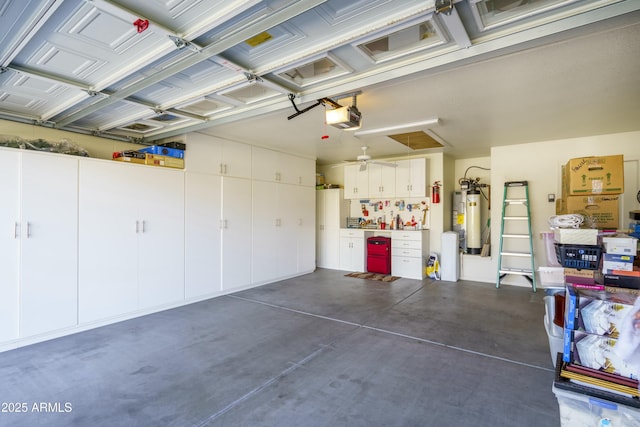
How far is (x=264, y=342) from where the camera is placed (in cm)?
315

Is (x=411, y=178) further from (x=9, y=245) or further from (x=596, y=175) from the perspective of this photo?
(x=9, y=245)

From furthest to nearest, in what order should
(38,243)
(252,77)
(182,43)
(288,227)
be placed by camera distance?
(288,227)
(38,243)
(252,77)
(182,43)

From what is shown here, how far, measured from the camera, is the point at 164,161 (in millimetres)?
4215

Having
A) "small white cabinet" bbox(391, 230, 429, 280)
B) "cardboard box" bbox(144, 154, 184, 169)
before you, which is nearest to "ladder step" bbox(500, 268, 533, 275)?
"small white cabinet" bbox(391, 230, 429, 280)

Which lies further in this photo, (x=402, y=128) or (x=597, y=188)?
(x=402, y=128)

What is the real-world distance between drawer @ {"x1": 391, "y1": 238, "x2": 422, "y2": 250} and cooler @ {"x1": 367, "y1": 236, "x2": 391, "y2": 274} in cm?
14

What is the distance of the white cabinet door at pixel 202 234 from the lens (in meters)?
4.52

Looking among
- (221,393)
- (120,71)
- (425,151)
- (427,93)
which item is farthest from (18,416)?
(425,151)

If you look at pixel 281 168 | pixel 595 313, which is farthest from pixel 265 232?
pixel 595 313

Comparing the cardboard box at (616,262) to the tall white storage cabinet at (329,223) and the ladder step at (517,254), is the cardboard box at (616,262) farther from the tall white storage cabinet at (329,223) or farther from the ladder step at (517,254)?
the tall white storage cabinet at (329,223)

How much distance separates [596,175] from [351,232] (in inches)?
182

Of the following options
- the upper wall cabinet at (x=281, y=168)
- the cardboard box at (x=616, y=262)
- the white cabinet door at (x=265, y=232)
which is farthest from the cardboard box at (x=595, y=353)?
the upper wall cabinet at (x=281, y=168)

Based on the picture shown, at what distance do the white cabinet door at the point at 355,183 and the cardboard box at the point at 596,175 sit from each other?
4.19 metres

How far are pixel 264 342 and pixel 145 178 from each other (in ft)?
8.55
